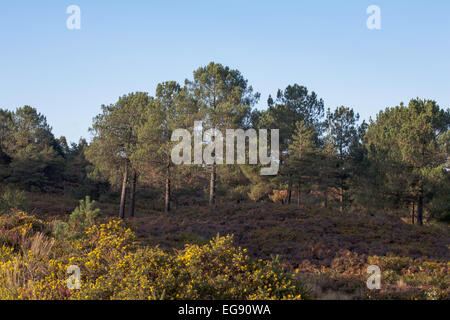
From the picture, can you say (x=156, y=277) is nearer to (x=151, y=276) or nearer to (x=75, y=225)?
(x=151, y=276)

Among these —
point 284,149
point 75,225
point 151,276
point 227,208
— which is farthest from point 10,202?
point 284,149

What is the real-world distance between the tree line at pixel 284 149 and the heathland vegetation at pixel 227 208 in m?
0.11

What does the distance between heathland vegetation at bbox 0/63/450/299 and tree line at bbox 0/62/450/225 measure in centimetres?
11

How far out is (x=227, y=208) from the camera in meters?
25.0

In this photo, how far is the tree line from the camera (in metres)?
24.2

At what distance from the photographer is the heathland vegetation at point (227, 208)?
6125mm

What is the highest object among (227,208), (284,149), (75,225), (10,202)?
(284,149)

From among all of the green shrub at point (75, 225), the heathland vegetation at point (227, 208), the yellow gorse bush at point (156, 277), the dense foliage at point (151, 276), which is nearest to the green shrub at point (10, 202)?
the heathland vegetation at point (227, 208)

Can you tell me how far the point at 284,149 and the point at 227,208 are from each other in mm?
7705

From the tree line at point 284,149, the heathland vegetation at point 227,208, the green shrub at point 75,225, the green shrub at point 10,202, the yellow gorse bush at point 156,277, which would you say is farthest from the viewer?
the tree line at point 284,149

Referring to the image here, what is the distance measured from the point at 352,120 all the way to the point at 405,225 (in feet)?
41.9

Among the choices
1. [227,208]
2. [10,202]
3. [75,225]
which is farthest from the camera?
[227,208]

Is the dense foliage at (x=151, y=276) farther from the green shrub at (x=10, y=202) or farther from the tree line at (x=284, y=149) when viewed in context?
the tree line at (x=284, y=149)

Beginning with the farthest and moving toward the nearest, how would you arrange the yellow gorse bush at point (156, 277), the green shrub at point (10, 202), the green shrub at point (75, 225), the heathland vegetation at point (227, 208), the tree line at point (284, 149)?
1. the tree line at point (284, 149)
2. the green shrub at point (10, 202)
3. the green shrub at point (75, 225)
4. the heathland vegetation at point (227, 208)
5. the yellow gorse bush at point (156, 277)
